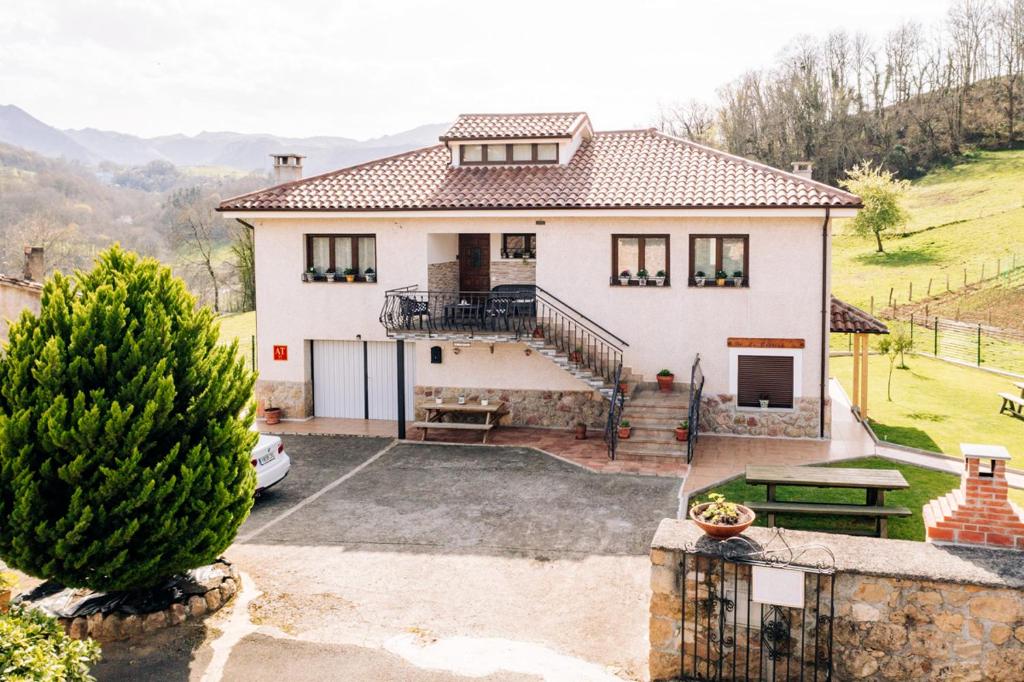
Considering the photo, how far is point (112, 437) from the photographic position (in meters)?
8.64

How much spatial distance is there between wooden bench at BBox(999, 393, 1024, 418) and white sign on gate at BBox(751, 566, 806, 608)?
48.8 ft

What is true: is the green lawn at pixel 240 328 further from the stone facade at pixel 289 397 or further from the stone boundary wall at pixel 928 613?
the stone boundary wall at pixel 928 613

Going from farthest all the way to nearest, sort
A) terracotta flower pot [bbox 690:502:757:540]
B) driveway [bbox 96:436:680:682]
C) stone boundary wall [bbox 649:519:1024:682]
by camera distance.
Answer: driveway [bbox 96:436:680:682] → terracotta flower pot [bbox 690:502:757:540] → stone boundary wall [bbox 649:519:1024:682]

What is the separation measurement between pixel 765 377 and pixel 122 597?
13349 mm

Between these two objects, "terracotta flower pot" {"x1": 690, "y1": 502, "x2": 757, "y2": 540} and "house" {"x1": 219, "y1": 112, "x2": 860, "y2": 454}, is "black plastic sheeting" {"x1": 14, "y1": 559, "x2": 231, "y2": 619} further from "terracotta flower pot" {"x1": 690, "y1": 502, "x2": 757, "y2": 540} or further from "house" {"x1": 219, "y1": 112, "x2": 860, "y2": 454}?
"house" {"x1": 219, "y1": 112, "x2": 860, "y2": 454}

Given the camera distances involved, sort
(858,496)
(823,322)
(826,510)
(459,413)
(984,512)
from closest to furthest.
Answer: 1. (984,512)
2. (826,510)
3. (858,496)
4. (823,322)
5. (459,413)

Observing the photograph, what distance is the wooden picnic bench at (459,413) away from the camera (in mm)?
18328

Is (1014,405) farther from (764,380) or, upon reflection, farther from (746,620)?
(746,620)

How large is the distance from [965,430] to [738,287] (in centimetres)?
587

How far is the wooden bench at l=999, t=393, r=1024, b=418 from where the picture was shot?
1930 cm

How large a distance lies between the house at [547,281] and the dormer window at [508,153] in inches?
2.0

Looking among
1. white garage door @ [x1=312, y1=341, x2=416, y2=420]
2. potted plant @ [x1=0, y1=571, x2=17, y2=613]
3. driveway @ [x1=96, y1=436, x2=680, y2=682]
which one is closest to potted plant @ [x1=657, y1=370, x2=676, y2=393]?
driveway @ [x1=96, y1=436, x2=680, y2=682]

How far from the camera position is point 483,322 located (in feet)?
61.5

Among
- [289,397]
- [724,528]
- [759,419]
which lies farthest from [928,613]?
[289,397]
